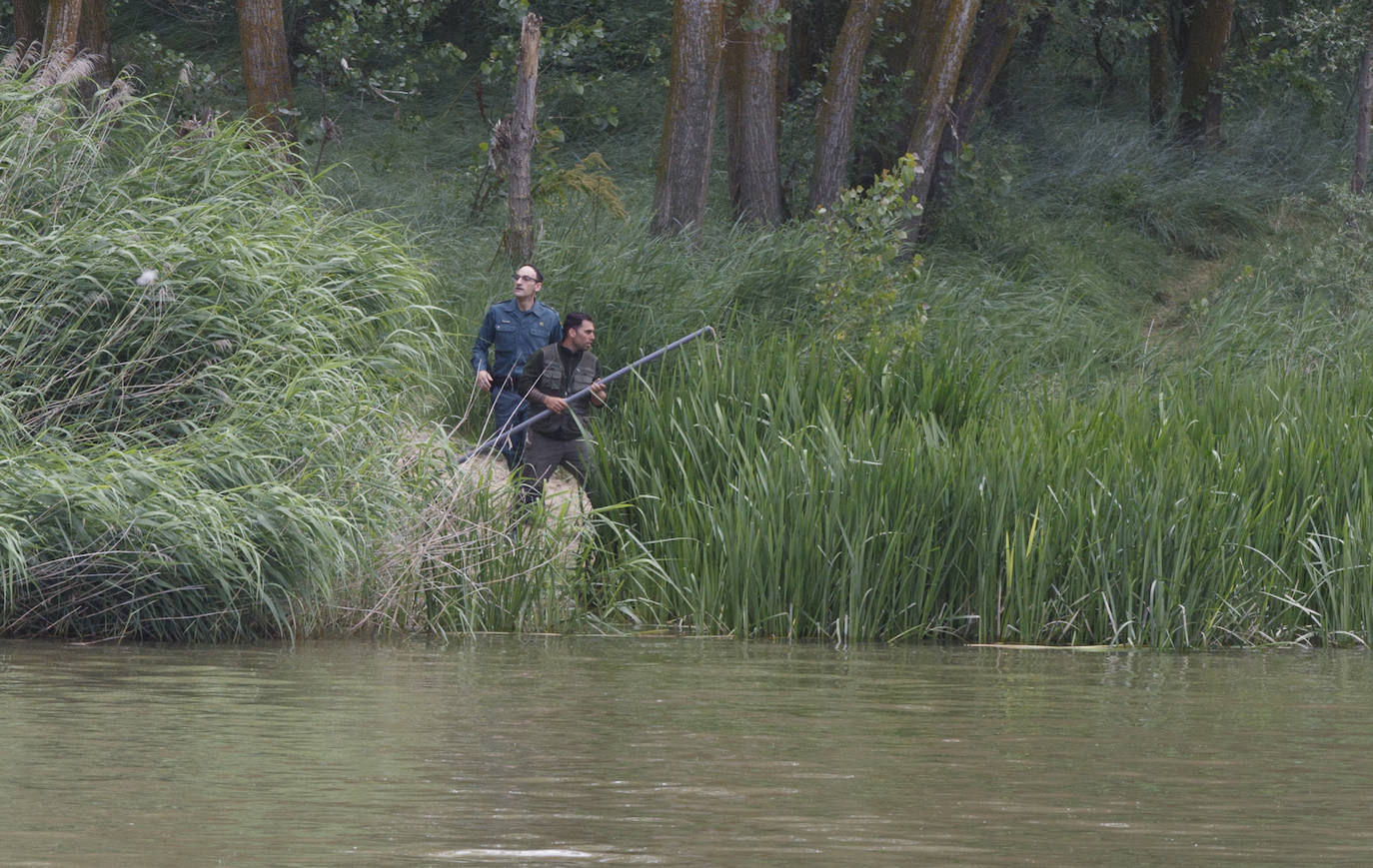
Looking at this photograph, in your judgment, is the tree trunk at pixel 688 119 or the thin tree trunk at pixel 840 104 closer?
the tree trunk at pixel 688 119

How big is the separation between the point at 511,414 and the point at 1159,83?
15.5 m

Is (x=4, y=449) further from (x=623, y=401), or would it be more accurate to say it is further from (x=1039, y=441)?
(x=1039, y=441)

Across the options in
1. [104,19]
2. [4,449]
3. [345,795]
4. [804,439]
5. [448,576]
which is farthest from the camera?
[104,19]

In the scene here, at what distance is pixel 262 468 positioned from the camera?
29.7 ft

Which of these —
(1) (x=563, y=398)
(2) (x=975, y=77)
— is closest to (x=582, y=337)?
(1) (x=563, y=398)

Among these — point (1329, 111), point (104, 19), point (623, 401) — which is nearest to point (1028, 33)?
point (1329, 111)

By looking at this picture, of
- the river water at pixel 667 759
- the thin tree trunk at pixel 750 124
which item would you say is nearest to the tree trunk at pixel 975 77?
the thin tree trunk at pixel 750 124

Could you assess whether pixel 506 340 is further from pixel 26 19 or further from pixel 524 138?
pixel 26 19

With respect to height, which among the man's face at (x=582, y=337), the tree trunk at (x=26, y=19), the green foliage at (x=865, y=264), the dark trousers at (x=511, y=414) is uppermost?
the tree trunk at (x=26, y=19)

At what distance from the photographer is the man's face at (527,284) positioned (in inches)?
447

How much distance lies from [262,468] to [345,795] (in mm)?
4457

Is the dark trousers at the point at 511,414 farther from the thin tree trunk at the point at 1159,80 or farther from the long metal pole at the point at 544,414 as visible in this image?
the thin tree trunk at the point at 1159,80

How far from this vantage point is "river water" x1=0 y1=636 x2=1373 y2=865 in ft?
14.0

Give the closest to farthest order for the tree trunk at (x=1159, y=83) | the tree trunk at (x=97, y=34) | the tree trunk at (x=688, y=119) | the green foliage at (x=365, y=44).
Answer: the tree trunk at (x=688, y=119), the green foliage at (x=365, y=44), the tree trunk at (x=97, y=34), the tree trunk at (x=1159, y=83)
